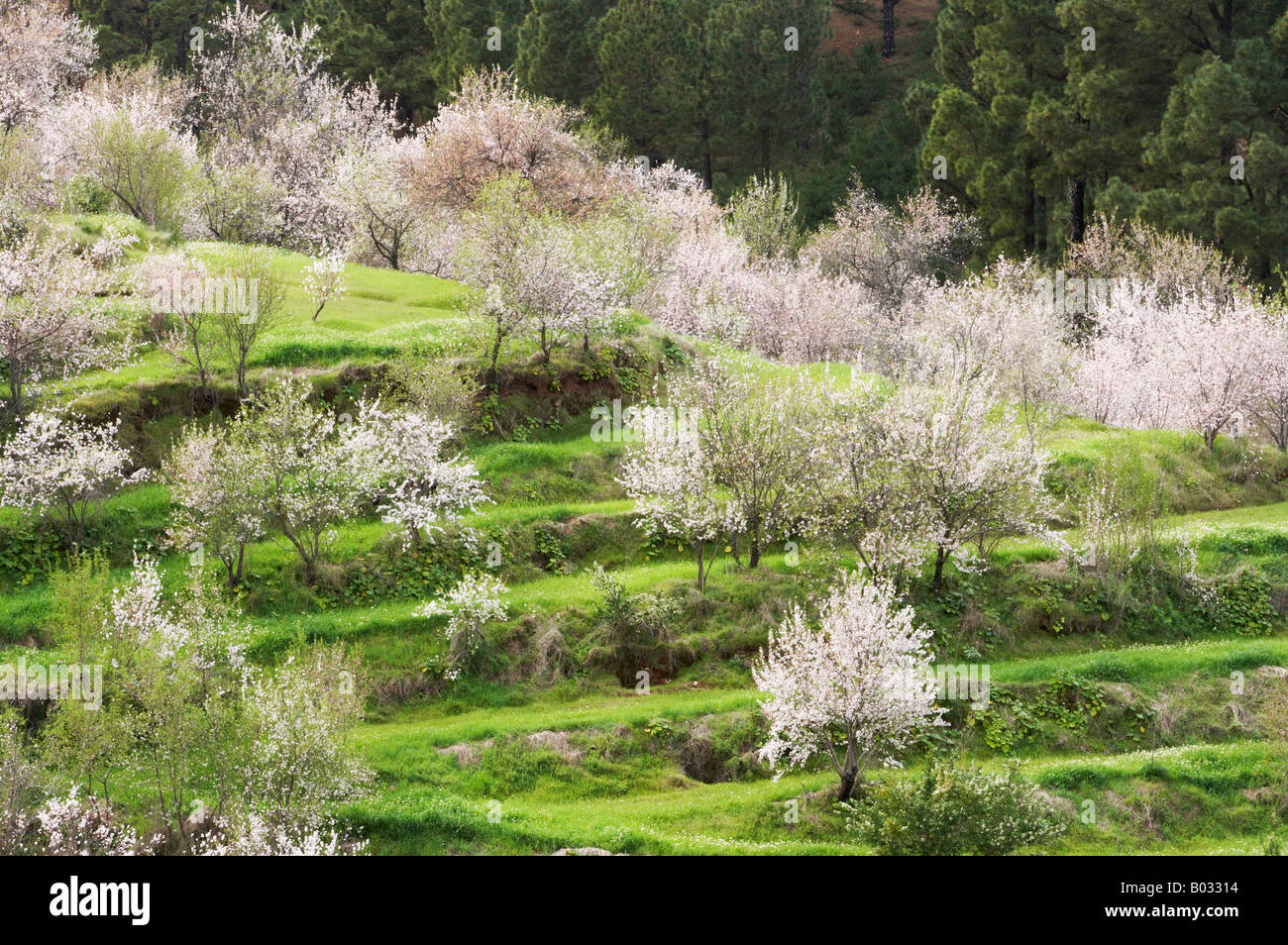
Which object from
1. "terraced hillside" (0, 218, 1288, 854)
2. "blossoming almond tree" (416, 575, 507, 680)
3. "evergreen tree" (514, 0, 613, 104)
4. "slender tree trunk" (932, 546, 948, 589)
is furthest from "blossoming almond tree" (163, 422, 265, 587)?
"evergreen tree" (514, 0, 613, 104)

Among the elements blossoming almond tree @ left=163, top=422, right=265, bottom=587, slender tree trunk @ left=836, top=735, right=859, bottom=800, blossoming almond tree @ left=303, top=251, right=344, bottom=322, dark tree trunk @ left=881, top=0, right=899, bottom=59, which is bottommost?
slender tree trunk @ left=836, top=735, right=859, bottom=800

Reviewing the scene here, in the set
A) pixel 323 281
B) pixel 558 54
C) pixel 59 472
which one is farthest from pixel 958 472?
pixel 558 54

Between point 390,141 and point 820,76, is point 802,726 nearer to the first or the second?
point 390,141

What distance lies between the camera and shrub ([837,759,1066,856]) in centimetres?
2277

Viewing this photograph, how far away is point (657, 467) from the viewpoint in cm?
3538

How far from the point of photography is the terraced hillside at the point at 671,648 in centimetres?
2706

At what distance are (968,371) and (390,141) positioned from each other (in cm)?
3710

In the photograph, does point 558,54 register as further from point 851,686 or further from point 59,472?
point 851,686

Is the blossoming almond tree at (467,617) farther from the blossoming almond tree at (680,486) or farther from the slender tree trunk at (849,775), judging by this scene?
the slender tree trunk at (849,775)

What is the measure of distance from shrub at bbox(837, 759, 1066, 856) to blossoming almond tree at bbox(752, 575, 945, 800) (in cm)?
225

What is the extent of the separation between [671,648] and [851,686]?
24.9ft

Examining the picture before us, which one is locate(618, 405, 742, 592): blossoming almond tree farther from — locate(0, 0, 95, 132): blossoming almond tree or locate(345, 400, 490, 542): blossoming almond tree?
locate(0, 0, 95, 132): blossoming almond tree

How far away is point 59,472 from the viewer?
32625 mm
